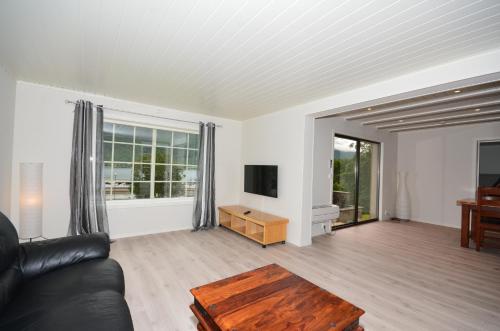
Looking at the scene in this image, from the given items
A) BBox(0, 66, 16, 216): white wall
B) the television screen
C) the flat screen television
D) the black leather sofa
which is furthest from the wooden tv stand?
the television screen

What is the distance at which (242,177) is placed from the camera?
528cm

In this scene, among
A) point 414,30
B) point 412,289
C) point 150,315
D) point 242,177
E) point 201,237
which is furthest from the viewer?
point 242,177

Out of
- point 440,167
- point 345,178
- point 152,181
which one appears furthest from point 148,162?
point 440,167

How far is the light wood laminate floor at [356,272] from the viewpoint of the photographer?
202 centimetres

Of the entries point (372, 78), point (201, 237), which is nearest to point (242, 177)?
point (201, 237)

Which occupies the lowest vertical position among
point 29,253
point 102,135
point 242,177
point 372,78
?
point 29,253

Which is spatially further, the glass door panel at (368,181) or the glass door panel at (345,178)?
the glass door panel at (368,181)

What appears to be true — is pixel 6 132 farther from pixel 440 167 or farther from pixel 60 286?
pixel 440 167

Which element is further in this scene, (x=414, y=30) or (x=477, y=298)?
(x=477, y=298)

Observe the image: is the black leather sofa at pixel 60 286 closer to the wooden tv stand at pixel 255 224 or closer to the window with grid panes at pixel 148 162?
the window with grid panes at pixel 148 162

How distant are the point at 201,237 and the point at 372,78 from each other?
364 centimetres

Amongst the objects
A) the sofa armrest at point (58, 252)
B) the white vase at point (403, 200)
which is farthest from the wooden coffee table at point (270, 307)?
the white vase at point (403, 200)

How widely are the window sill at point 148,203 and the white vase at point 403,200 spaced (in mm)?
5423

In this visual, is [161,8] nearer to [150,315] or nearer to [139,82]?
[139,82]
